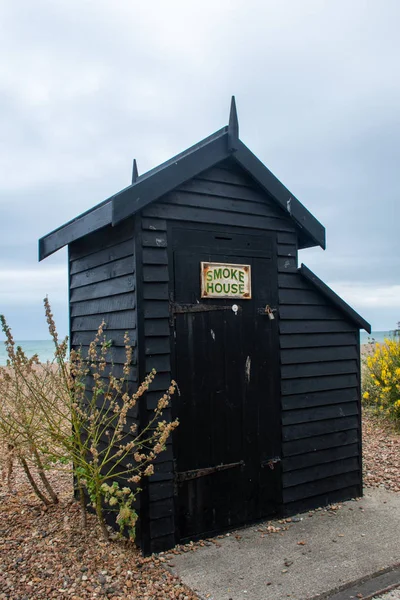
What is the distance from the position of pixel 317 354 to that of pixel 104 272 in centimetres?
238

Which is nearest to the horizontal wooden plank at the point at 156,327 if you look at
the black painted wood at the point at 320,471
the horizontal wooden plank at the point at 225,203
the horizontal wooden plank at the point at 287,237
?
the horizontal wooden plank at the point at 225,203

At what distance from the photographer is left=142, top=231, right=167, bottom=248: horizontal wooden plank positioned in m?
4.22

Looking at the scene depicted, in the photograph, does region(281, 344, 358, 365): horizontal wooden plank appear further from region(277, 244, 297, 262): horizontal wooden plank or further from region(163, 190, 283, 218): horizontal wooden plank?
region(163, 190, 283, 218): horizontal wooden plank

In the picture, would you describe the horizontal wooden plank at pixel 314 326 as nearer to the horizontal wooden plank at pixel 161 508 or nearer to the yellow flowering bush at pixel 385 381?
the horizontal wooden plank at pixel 161 508

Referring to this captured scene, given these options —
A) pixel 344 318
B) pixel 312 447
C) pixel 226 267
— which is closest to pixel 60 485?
pixel 312 447

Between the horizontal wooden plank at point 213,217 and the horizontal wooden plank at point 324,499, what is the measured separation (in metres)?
2.76

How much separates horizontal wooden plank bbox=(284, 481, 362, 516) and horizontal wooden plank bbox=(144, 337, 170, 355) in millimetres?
2090

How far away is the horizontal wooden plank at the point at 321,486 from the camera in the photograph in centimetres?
501

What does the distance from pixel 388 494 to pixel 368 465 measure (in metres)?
1.10

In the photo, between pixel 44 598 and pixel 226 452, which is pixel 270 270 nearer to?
pixel 226 452

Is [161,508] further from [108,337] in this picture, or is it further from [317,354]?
[317,354]

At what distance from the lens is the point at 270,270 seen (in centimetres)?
501

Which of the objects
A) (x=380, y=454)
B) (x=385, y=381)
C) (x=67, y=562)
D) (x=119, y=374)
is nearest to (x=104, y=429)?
(x=119, y=374)

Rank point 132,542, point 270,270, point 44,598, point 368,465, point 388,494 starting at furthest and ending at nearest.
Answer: point 368,465 < point 388,494 < point 270,270 < point 132,542 < point 44,598
